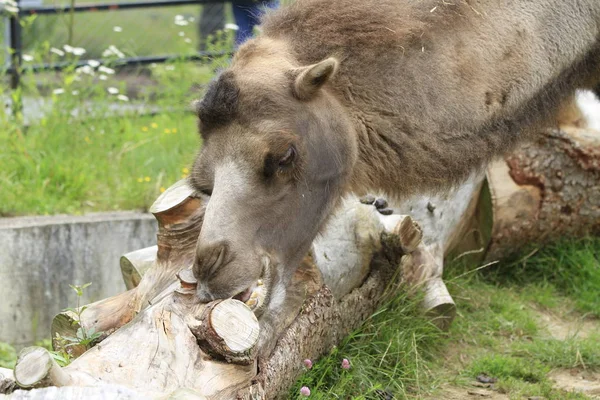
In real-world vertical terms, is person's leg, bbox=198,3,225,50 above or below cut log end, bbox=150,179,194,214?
below

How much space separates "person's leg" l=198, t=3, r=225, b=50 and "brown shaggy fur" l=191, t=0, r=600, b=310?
647 centimetres

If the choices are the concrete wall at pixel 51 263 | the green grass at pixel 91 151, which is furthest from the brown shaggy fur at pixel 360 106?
the concrete wall at pixel 51 263

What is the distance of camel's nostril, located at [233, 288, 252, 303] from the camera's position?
385cm

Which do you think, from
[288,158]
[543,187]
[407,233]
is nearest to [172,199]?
[288,158]

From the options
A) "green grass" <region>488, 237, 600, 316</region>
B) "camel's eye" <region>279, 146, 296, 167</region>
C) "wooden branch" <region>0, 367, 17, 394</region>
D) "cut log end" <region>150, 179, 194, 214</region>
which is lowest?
"green grass" <region>488, 237, 600, 316</region>

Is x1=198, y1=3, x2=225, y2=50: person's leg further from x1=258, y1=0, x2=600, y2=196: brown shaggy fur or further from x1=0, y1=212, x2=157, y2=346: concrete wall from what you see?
x1=258, y1=0, x2=600, y2=196: brown shaggy fur

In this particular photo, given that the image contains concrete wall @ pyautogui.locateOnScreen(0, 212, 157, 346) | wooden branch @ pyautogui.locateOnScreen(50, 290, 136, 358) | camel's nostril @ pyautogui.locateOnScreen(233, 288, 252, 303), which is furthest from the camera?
concrete wall @ pyautogui.locateOnScreen(0, 212, 157, 346)

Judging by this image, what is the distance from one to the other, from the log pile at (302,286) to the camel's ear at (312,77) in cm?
91

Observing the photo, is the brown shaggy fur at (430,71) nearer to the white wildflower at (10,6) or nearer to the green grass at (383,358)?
the green grass at (383,358)

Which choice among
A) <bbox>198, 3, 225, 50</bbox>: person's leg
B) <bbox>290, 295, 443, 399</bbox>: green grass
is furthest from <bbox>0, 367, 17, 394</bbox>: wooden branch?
<bbox>198, 3, 225, 50</bbox>: person's leg

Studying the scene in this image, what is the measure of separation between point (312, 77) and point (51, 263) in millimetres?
3096

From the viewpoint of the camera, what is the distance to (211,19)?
10719mm

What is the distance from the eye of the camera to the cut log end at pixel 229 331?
3.68m

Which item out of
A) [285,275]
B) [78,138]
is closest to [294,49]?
[285,275]
